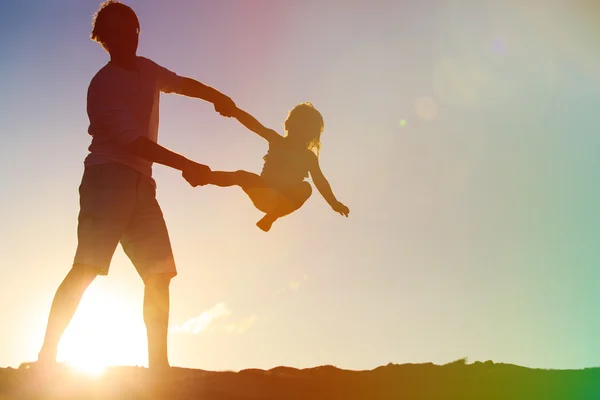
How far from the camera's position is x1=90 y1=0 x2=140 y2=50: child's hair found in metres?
5.66

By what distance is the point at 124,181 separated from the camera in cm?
534

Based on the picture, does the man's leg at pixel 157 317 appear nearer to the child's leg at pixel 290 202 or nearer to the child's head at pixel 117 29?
the child's leg at pixel 290 202

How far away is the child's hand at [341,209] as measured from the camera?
734 cm

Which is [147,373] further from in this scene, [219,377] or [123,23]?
[123,23]

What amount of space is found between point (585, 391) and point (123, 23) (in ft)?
Result: 17.1

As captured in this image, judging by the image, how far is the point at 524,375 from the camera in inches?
221

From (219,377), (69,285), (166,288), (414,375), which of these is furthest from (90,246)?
(414,375)

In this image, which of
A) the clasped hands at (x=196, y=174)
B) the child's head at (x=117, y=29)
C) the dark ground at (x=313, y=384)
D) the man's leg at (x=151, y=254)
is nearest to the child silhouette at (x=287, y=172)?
the clasped hands at (x=196, y=174)

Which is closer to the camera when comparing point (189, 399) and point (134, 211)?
point (189, 399)

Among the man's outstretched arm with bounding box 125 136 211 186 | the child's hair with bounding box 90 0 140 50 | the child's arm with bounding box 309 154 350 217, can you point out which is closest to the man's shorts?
the man's outstretched arm with bounding box 125 136 211 186

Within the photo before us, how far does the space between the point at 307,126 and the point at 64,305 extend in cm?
356

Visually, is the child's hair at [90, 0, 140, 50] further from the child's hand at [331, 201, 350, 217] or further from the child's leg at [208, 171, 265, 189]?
the child's hand at [331, 201, 350, 217]

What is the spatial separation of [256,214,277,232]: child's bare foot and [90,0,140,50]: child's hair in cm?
241

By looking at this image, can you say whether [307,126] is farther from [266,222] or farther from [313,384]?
[313,384]
